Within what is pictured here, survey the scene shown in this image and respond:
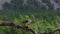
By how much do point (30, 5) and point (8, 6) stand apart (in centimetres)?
22

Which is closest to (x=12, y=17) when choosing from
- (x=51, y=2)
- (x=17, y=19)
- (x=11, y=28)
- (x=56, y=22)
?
(x=17, y=19)

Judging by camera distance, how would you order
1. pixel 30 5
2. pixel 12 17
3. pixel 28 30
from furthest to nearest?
pixel 30 5 → pixel 12 17 → pixel 28 30

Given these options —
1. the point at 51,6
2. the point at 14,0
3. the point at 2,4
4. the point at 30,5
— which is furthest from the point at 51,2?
the point at 2,4

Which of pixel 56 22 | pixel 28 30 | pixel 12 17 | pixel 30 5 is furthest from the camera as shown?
pixel 30 5

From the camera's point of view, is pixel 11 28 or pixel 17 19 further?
pixel 17 19

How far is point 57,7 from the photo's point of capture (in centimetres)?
203

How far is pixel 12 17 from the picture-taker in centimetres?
151

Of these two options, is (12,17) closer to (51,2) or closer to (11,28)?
(11,28)

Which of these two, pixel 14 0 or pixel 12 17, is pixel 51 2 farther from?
pixel 12 17

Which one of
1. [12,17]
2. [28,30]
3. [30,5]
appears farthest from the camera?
[30,5]

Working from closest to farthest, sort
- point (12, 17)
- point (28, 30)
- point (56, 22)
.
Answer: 1. point (28, 30)
2. point (56, 22)
3. point (12, 17)

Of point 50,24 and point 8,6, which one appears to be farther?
point 8,6

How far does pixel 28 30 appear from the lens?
50.5 inches

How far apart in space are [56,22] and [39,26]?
141 millimetres
